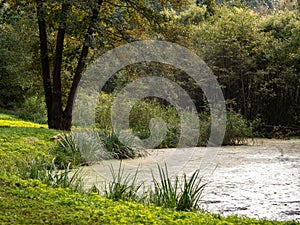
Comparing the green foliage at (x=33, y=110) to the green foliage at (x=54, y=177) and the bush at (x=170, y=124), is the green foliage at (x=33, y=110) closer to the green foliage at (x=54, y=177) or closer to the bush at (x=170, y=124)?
the bush at (x=170, y=124)

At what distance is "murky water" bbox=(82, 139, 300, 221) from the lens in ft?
18.8

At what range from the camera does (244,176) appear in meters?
8.06

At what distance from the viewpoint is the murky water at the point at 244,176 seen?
5.72m

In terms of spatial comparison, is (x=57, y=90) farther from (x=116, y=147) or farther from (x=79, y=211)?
(x=79, y=211)

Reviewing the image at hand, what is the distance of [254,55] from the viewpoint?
1739cm

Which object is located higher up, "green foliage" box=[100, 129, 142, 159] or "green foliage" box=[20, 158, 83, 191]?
"green foliage" box=[100, 129, 142, 159]

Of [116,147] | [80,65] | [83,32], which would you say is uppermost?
[83,32]

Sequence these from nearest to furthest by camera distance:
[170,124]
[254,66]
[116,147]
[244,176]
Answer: [244,176] < [116,147] < [170,124] < [254,66]

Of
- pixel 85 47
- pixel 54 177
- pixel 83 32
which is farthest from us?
pixel 85 47

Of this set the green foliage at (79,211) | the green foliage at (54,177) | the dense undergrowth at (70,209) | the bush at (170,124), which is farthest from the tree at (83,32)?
the green foliage at (79,211)

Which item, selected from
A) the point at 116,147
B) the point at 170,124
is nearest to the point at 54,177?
the point at 116,147

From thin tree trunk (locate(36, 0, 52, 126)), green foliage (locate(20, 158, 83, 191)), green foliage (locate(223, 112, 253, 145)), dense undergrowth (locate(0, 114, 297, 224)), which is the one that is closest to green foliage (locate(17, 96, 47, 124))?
thin tree trunk (locate(36, 0, 52, 126))

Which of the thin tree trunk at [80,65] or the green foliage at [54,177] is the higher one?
the thin tree trunk at [80,65]

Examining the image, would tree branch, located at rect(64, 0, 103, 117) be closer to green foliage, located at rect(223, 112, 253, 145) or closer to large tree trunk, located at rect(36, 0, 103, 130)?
large tree trunk, located at rect(36, 0, 103, 130)
